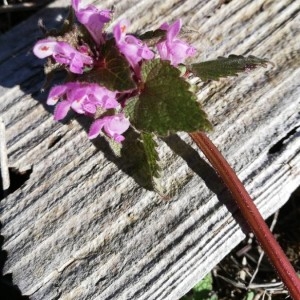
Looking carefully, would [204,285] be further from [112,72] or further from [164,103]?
[112,72]

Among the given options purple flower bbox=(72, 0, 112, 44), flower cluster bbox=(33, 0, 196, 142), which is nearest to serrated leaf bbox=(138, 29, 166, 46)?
flower cluster bbox=(33, 0, 196, 142)

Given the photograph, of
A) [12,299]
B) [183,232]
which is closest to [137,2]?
[183,232]

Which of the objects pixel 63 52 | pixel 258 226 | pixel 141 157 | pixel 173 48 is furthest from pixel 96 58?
pixel 258 226

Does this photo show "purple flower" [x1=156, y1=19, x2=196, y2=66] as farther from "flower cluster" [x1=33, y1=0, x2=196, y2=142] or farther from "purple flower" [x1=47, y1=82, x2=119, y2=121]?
"purple flower" [x1=47, y1=82, x2=119, y2=121]

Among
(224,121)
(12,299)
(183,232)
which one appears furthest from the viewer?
(12,299)

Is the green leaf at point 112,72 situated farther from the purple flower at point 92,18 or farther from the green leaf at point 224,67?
the green leaf at point 224,67

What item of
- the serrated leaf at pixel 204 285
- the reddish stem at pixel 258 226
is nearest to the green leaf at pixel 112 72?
the reddish stem at pixel 258 226

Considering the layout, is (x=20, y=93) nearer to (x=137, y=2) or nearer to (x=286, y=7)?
(x=137, y=2)

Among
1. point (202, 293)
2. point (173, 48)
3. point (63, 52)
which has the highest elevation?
point (63, 52)
